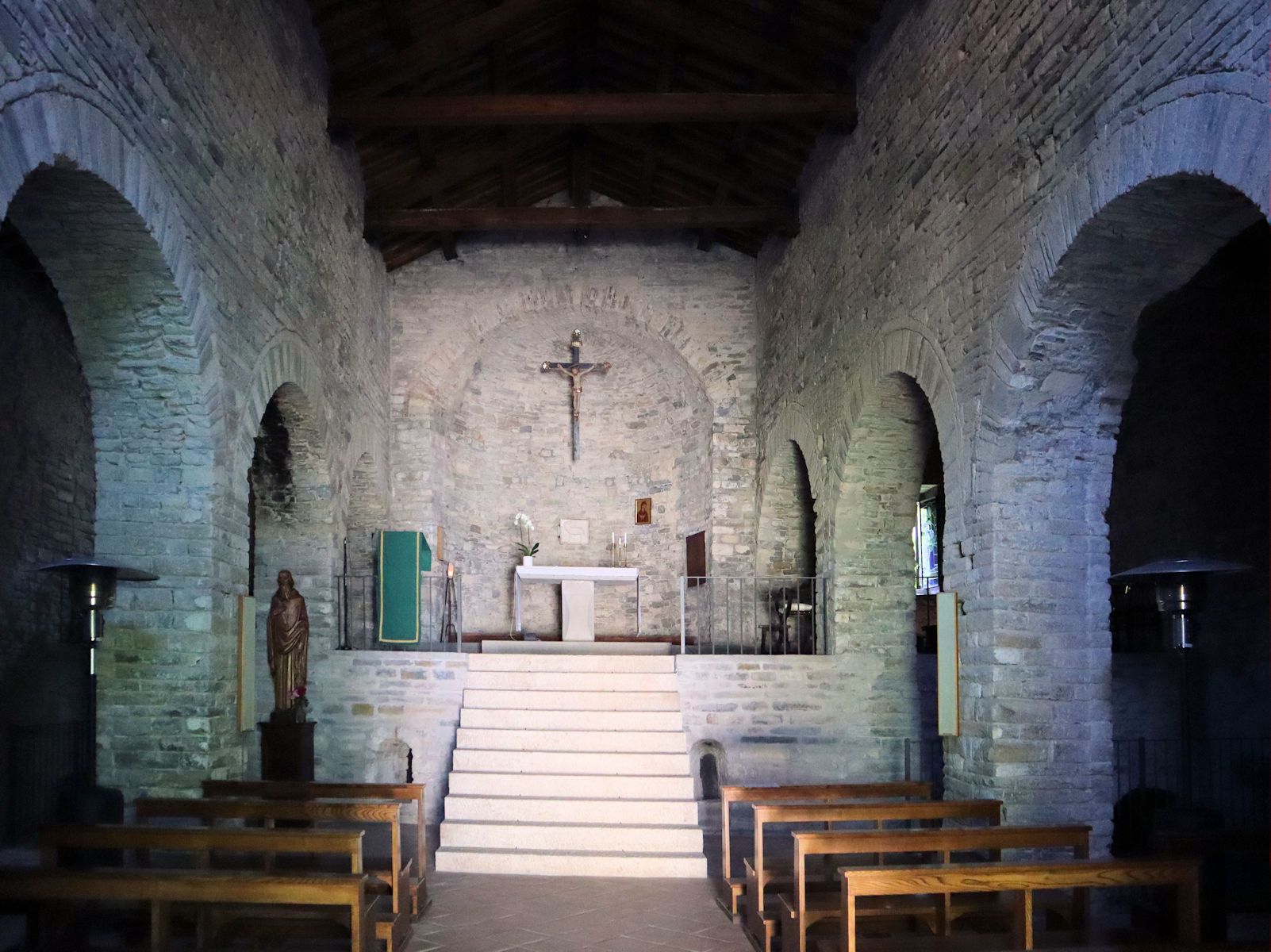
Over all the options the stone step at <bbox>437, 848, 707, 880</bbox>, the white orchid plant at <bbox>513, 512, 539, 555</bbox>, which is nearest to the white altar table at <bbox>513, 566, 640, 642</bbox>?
the white orchid plant at <bbox>513, 512, 539, 555</bbox>

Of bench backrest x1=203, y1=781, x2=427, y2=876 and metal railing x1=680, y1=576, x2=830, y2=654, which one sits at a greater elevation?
metal railing x1=680, y1=576, x2=830, y2=654

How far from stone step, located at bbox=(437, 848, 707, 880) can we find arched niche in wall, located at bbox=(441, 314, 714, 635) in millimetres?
6757

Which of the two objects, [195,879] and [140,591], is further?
[140,591]

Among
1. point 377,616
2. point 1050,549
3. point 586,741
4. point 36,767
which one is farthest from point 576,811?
point 36,767

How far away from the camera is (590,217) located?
1225 cm

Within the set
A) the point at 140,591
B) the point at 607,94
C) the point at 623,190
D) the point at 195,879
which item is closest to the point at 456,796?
the point at 140,591

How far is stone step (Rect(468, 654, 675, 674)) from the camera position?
31.8 feet

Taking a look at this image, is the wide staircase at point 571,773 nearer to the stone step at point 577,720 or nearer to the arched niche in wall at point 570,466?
the stone step at point 577,720

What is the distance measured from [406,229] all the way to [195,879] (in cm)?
934

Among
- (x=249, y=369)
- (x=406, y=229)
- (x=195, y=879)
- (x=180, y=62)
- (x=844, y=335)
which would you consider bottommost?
(x=195, y=879)

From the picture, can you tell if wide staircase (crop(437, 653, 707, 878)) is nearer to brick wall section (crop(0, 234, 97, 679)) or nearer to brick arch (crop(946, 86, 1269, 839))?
brick arch (crop(946, 86, 1269, 839))

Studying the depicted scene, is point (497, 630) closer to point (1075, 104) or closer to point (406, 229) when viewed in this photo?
point (406, 229)

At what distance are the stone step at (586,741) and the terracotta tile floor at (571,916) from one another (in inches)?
59.5

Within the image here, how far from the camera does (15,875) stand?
4.00m
